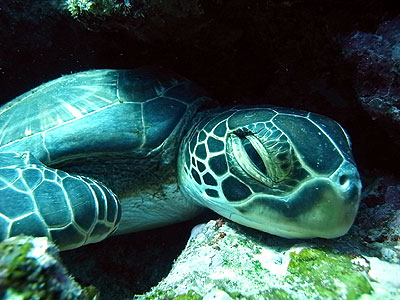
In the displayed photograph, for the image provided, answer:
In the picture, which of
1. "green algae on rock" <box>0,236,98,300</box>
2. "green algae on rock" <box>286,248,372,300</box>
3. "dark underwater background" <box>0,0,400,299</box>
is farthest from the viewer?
"dark underwater background" <box>0,0,400,299</box>

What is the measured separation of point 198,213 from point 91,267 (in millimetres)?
940

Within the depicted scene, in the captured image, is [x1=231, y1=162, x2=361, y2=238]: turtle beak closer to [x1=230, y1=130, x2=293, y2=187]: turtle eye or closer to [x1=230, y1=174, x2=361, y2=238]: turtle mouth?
[x1=230, y1=174, x2=361, y2=238]: turtle mouth

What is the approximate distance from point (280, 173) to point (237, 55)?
141 cm

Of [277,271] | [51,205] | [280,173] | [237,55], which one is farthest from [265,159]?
[237,55]

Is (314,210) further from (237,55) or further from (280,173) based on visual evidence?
(237,55)

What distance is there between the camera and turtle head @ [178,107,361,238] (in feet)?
4.85

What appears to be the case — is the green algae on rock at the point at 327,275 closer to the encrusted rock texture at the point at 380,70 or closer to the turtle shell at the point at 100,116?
the encrusted rock texture at the point at 380,70

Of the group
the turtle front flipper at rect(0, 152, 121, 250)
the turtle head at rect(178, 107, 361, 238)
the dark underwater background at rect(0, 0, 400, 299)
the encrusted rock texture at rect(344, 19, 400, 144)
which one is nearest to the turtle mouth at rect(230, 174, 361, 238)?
the turtle head at rect(178, 107, 361, 238)

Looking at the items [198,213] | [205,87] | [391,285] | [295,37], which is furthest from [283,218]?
[205,87]

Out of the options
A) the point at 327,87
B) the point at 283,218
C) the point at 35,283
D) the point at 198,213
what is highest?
the point at 327,87

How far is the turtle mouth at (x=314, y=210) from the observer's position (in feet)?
4.76

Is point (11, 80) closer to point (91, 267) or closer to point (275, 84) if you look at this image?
point (91, 267)

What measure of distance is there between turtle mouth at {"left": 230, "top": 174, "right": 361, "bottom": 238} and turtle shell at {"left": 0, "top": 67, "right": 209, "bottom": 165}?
3.35ft

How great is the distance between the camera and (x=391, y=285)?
1.19 meters
